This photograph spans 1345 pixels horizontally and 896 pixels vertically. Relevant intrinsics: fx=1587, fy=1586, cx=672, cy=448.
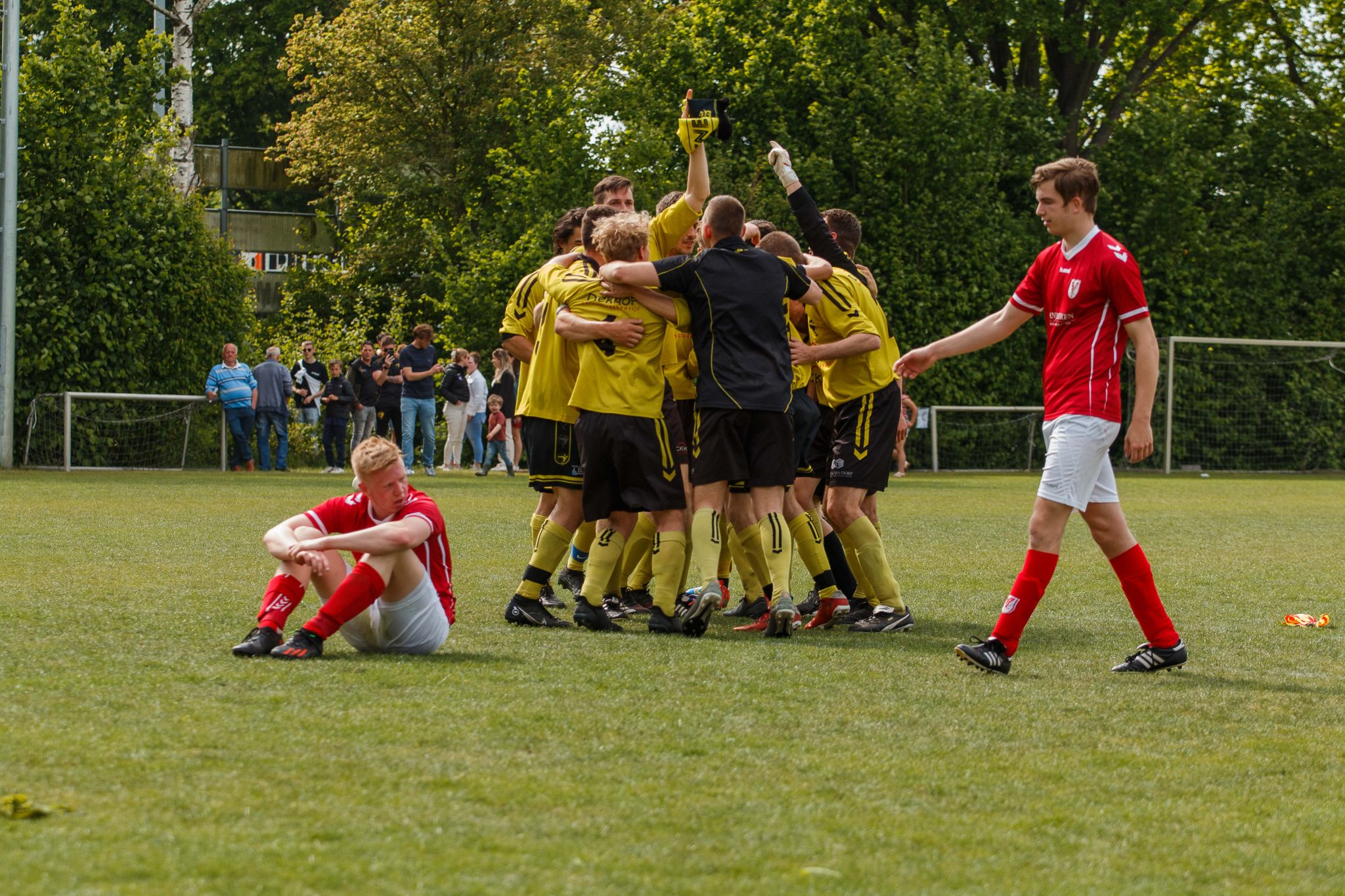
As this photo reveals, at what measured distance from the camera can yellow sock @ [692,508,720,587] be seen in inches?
285

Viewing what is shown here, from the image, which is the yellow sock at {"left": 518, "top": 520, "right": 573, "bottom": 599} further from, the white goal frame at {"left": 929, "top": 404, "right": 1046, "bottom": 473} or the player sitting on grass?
the white goal frame at {"left": 929, "top": 404, "right": 1046, "bottom": 473}

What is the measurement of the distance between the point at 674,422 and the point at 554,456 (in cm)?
72

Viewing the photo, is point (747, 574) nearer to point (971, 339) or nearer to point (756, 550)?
point (756, 550)

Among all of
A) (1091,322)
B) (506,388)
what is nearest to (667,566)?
(1091,322)

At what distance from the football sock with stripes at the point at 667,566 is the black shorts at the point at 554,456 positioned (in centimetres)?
56

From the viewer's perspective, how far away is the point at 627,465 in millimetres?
7387

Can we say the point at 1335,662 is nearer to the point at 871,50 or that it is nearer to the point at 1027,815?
the point at 1027,815

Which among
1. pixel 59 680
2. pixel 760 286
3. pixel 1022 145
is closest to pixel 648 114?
pixel 1022 145

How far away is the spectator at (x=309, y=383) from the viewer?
25.5m

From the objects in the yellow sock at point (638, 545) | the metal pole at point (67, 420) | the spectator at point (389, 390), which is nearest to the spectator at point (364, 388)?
the spectator at point (389, 390)

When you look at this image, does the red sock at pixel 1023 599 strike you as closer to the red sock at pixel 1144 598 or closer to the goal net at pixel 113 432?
the red sock at pixel 1144 598

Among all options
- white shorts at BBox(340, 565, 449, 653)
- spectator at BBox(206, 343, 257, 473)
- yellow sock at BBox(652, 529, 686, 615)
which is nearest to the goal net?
spectator at BBox(206, 343, 257, 473)

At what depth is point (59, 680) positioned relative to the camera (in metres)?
5.43

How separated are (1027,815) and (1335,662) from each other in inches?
137
